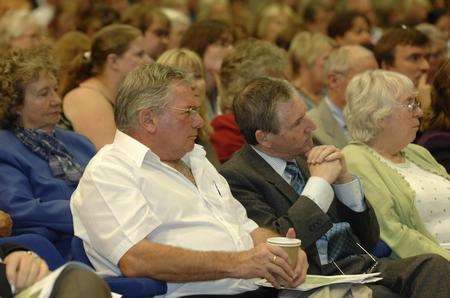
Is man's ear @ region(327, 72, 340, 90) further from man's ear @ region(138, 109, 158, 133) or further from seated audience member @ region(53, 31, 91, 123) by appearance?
man's ear @ region(138, 109, 158, 133)

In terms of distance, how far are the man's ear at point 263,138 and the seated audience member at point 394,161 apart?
491mm

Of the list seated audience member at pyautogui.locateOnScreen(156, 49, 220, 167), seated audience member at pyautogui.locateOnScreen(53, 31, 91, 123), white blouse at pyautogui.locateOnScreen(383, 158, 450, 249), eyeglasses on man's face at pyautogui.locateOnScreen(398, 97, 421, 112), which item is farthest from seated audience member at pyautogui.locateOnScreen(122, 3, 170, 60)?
white blouse at pyautogui.locateOnScreen(383, 158, 450, 249)

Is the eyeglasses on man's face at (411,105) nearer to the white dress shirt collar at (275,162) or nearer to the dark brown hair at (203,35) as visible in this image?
the white dress shirt collar at (275,162)

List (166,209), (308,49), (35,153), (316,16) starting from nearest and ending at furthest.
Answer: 1. (166,209)
2. (35,153)
3. (308,49)
4. (316,16)

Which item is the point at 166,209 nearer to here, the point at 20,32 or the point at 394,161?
the point at 394,161

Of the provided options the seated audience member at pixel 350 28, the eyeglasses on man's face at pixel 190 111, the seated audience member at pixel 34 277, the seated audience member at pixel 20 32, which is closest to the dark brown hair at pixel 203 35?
the seated audience member at pixel 20 32

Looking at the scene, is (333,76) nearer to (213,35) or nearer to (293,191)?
(213,35)

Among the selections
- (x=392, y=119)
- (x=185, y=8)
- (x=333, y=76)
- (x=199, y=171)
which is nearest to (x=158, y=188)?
(x=199, y=171)

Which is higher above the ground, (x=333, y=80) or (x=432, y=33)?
(x=333, y=80)

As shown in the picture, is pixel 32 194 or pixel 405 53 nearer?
pixel 32 194

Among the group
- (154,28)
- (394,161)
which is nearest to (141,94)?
(394,161)

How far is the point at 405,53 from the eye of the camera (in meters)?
6.11

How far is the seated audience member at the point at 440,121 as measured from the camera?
191 inches

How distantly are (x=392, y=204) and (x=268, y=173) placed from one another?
62cm
